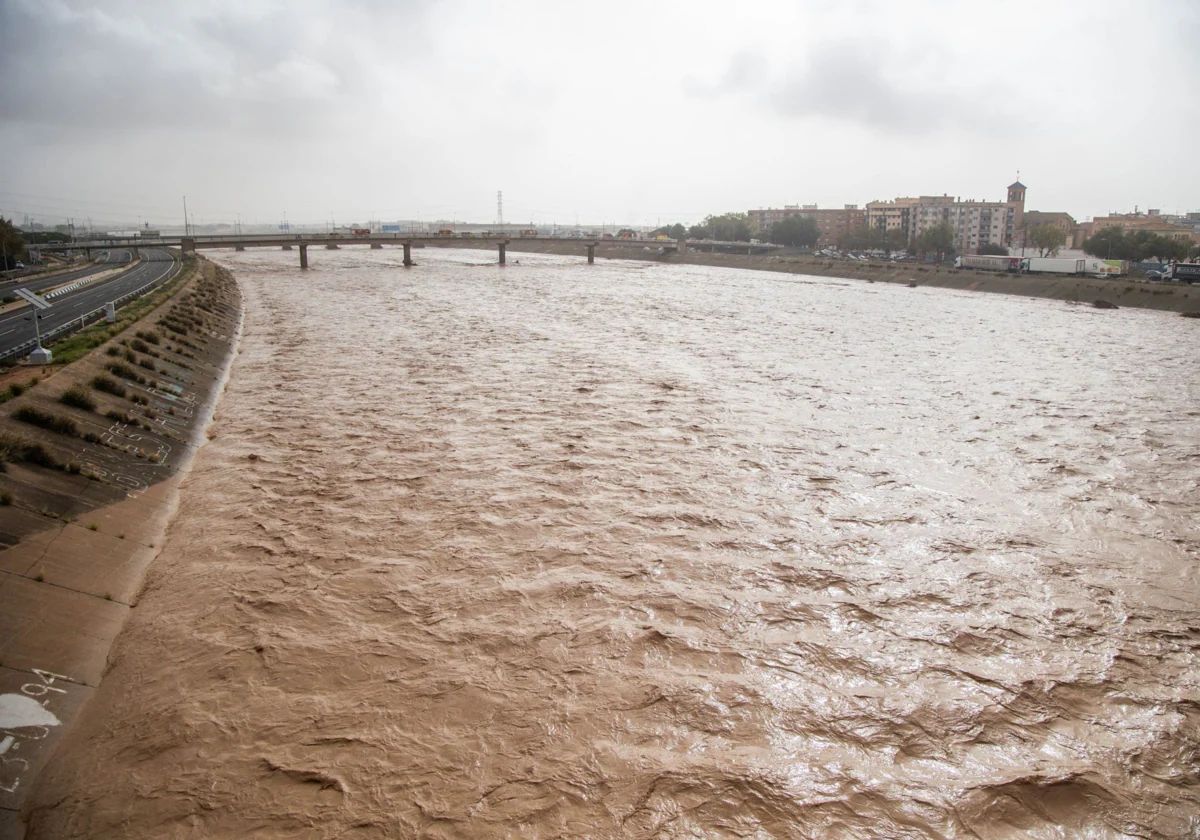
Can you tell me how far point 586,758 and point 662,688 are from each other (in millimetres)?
1314

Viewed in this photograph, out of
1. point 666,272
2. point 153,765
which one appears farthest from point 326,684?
point 666,272

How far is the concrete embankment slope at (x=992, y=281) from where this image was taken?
178ft

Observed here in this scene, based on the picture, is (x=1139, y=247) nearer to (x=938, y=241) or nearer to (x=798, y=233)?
(x=938, y=241)

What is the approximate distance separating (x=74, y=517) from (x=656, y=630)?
8642 mm

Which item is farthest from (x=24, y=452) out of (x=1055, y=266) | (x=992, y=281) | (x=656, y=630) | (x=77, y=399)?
(x=1055, y=266)

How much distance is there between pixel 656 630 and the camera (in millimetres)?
9305

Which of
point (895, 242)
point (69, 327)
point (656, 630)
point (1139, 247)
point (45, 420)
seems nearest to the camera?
point (656, 630)

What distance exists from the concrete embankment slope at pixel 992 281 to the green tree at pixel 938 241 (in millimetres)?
19704

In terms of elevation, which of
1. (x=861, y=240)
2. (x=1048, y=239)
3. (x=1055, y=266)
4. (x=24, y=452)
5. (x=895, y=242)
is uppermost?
(x=861, y=240)

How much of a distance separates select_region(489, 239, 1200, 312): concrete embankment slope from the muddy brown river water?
41439 mm

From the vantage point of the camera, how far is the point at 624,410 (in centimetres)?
2022

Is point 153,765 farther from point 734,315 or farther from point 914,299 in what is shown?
→ point 914,299

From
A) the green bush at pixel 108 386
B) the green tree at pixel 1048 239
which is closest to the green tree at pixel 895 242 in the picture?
the green tree at pixel 1048 239

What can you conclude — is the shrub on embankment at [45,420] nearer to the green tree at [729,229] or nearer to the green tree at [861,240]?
the green tree at [861,240]
